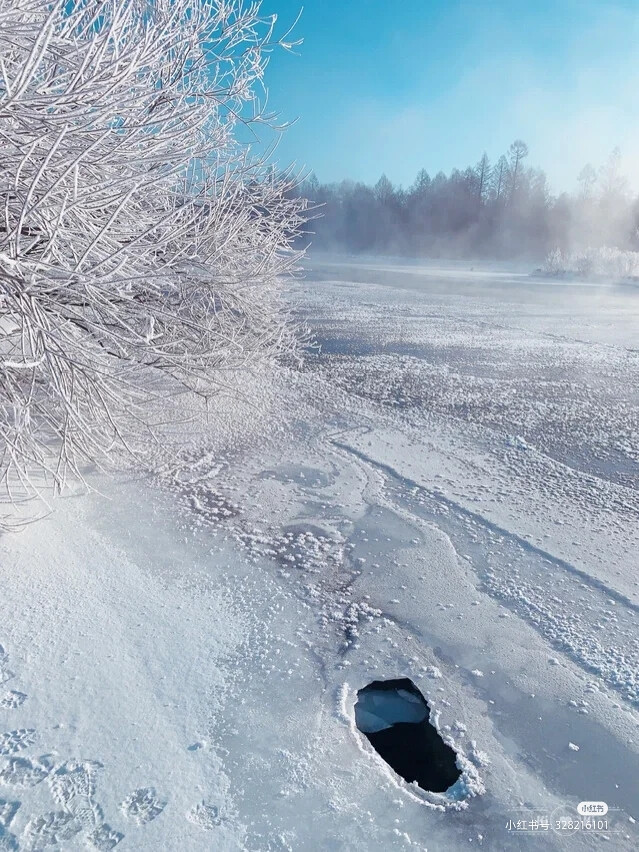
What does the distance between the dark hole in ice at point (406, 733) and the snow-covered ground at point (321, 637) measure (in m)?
0.06

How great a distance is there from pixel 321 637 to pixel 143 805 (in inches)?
52.9

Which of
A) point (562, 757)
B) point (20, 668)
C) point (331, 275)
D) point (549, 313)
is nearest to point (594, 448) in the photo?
point (562, 757)

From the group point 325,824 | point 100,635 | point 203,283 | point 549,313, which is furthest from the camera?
point 549,313

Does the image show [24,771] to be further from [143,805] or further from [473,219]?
[473,219]

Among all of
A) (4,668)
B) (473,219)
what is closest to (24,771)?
(4,668)

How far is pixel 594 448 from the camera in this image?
20.9 ft

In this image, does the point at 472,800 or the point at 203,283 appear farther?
the point at 203,283

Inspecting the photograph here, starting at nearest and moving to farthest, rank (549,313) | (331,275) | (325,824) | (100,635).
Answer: (325,824)
(100,635)
(549,313)
(331,275)

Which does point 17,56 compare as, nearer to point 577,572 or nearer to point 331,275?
point 577,572

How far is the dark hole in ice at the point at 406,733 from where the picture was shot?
260 cm

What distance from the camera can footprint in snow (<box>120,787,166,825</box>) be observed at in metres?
2.24

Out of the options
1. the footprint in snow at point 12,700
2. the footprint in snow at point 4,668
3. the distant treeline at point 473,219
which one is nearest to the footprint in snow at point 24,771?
the footprint in snow at point 12,700

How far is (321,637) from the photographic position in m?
3.39

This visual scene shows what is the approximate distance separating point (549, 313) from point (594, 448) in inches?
488
